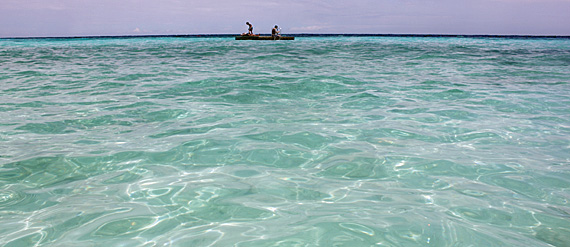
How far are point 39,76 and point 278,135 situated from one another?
971cm

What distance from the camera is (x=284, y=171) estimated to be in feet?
11.8

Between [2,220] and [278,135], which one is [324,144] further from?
[2,220]

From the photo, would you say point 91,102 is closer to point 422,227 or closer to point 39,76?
point 39,76

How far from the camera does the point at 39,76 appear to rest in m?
10.8

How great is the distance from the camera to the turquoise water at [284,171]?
2.49 meters

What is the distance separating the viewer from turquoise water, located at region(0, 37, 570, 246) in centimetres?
249

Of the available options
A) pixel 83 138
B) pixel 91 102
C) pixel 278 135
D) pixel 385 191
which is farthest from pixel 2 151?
pixel 385 191

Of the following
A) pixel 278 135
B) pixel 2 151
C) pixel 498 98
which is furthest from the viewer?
pixel 498 98

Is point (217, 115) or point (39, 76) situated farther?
point (39, 76)

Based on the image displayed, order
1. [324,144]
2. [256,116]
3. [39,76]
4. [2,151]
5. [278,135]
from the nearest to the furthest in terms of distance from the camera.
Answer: [2,151] → [324,144] → [278,135] → [256,116] → [39,76]

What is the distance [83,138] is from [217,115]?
79.2 inches

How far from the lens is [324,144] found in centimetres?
440

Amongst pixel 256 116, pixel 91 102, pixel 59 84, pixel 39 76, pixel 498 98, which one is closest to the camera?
pixel 256 116

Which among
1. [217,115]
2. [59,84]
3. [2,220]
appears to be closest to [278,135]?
[217,115]
